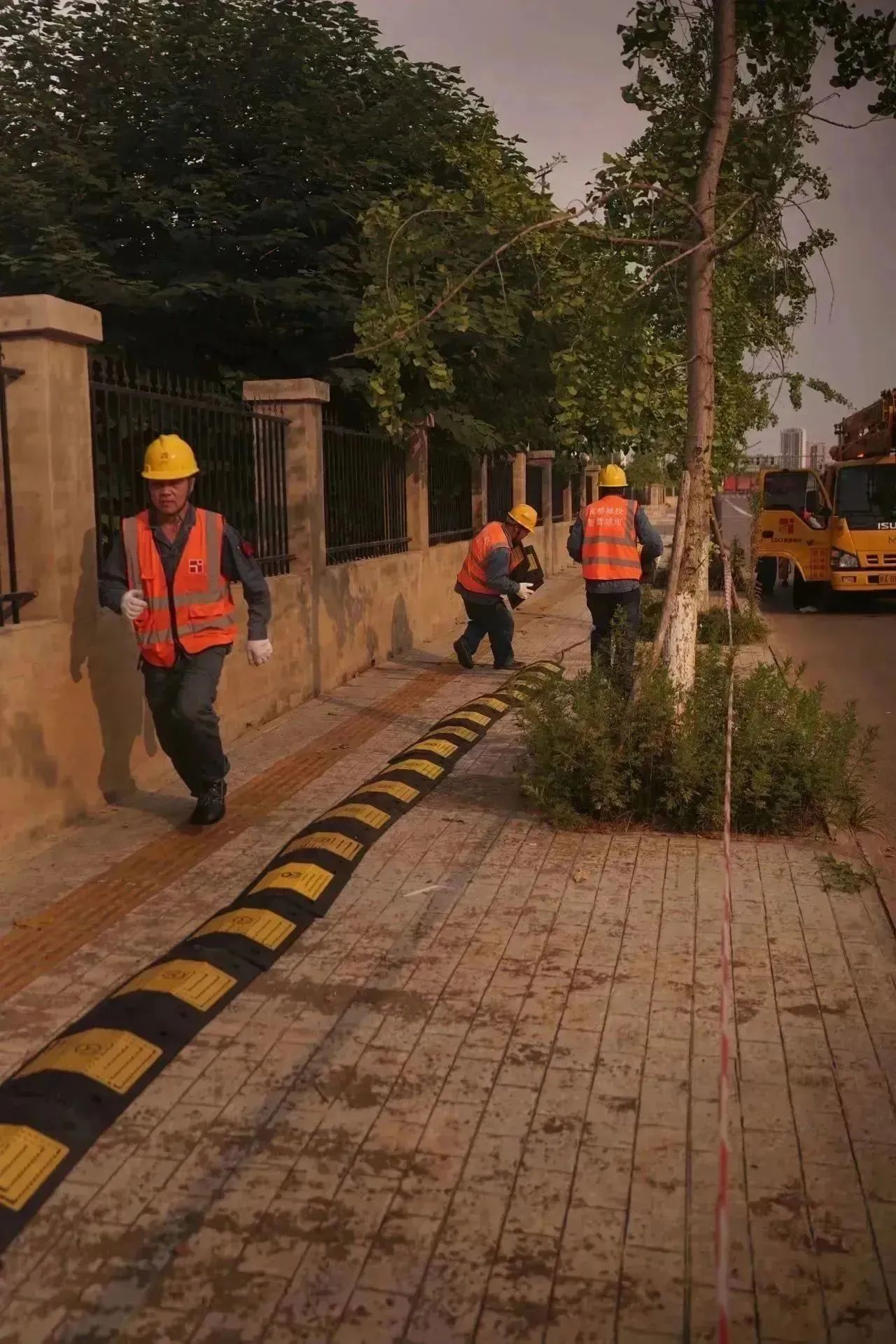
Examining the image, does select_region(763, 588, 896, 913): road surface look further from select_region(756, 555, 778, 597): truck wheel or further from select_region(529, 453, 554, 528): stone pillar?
select_region(529, 453, 554, 528): stone pillar

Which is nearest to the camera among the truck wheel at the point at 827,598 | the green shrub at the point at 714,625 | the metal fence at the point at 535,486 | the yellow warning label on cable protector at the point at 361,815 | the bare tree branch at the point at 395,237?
the yellow warning label on cable protector at the point at 361,815

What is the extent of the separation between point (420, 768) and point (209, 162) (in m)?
7.77

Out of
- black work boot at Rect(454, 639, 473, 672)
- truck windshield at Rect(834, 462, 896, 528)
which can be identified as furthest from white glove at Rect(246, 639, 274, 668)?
truck windshield at Rect(834, 462, 896, 528)

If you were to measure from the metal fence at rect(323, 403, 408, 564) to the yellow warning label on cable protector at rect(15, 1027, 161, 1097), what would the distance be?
7691 millimetres

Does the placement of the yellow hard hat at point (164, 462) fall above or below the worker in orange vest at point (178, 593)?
above

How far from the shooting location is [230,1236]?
2955 mm

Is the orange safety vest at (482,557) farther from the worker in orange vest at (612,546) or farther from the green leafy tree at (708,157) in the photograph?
the green leafy tree at (708,157)

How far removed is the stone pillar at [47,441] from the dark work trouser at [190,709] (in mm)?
570

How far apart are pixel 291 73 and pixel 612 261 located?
700 cm

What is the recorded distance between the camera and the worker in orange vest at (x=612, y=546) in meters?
9.70

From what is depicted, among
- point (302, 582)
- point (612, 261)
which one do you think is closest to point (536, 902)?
point (612, 261)

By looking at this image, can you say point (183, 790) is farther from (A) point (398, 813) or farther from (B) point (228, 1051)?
(B) point (228, 1051)

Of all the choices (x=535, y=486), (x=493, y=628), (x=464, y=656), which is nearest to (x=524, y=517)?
(x=493, y=628)

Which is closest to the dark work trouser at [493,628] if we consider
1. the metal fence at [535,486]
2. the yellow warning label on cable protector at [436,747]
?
the yellow warning label on cable protector at [436,747]
